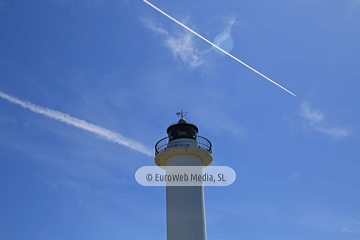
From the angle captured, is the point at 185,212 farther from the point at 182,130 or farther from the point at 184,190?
the point at 182,130

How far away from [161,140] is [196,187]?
376cm

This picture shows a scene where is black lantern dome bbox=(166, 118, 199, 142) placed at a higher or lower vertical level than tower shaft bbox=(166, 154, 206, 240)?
higher

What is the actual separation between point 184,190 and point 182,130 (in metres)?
4.07

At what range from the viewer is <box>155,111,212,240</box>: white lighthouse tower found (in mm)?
21297

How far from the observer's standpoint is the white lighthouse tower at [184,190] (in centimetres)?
2130

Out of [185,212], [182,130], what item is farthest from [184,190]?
[182,130]

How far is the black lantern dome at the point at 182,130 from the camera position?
79.4ft

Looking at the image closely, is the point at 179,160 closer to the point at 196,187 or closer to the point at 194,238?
the point at 196,187

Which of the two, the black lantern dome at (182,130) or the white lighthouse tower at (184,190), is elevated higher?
the black lantern dome at (182,130)

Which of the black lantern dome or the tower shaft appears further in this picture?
the black lantern dome

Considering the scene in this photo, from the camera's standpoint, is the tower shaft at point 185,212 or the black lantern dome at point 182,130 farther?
the black lantern dome at point 182,130

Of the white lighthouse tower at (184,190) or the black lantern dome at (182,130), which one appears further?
the black lantern dome at (182,130)

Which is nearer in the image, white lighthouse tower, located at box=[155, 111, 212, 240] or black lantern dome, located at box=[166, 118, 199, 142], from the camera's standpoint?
white lighthouse tower, located at box=[155, 111, 212, 240]

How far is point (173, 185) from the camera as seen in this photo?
22531 millimetres
